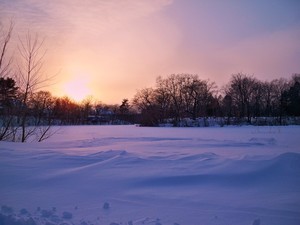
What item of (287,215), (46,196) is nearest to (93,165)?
(46,196)

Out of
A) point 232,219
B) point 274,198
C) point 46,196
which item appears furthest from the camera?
point 46,196

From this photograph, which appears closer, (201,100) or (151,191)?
(151,191)

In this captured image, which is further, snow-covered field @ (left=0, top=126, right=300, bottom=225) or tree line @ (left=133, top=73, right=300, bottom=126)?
tree line @ (left=133, top=73, right=300, bottom=126)

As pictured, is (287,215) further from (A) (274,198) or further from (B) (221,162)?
(B) (221,162)

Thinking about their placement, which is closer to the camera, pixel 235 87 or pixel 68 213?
Answer: pixel 68 213

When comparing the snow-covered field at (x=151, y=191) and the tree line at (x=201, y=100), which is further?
the tree line at (x=201, y=100)

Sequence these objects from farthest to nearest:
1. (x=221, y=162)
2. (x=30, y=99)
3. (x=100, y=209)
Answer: (x=30, y=99) < (x=221, y=162) < (x=100, y=209)

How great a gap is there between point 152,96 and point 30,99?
4956 centimetres

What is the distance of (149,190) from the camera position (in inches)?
160

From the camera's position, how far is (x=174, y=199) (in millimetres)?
3631

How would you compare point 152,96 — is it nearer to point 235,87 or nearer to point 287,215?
point 235,87

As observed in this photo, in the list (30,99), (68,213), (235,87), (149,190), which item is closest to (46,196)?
(68,213)

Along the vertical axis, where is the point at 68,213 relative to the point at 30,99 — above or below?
below

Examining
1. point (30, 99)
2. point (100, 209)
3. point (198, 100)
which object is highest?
point (198, 100)
